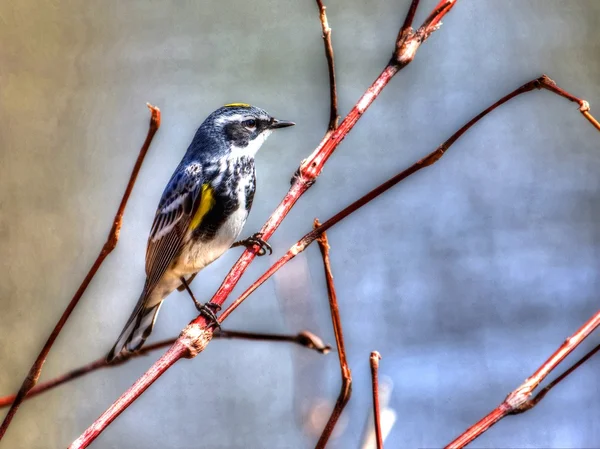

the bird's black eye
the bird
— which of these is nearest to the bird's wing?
the bird

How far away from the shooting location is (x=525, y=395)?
59cm

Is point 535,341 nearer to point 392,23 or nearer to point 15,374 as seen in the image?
point 392,23


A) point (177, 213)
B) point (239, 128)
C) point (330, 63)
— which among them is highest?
point (239, 128)

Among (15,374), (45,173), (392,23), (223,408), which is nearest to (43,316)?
(15,374)

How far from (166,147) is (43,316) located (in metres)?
0.88

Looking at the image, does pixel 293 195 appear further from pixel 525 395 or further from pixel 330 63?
pixel 525 395

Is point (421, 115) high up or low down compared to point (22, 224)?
up

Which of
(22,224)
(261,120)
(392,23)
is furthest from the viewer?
(392,23)

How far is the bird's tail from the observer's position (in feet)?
3.64

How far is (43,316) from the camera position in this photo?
8.57 ft

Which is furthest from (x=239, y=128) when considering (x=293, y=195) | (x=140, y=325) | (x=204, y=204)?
(x=293, y=195)

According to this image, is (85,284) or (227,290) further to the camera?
(227,290)

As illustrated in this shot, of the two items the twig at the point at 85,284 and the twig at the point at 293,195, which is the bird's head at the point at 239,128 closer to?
the twig at the point at 293,195

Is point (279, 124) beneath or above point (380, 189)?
above
